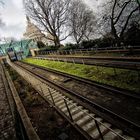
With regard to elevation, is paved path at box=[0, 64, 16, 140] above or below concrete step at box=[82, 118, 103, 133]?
above

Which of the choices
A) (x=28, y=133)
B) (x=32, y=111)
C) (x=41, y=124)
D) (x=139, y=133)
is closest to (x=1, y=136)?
(x=28, y=133)

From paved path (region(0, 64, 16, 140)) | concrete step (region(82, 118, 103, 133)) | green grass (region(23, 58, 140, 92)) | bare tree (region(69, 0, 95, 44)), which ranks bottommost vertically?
concrete step (region(82, 118, 103, 133))

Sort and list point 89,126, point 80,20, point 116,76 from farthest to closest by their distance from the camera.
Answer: point 80,20 < point 116,76 < point 89,126

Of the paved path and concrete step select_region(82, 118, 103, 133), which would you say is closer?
the paved path

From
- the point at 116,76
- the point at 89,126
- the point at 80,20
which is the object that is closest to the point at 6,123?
the point at 89,126

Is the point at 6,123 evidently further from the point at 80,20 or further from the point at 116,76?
the point at 80,20

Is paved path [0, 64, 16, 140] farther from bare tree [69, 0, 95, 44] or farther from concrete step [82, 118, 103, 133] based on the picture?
bare tree [69, 0, 95, 44]

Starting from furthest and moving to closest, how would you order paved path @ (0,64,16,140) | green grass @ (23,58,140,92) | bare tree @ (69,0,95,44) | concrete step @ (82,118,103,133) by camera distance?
bare tree @ (69,0,95,44) → green grass @ (23,58,140,92) → concrete step @ (82,118,103,133) → paved path @ (0,64,16,140)

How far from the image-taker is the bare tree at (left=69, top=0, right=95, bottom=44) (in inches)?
1924

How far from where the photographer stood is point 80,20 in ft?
164

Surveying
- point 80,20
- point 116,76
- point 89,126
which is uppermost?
point 80,20

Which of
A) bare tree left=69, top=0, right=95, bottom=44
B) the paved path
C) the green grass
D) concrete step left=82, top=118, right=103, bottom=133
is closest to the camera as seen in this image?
the paved path

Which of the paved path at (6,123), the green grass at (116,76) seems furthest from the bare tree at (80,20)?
the paved path at (6,123)

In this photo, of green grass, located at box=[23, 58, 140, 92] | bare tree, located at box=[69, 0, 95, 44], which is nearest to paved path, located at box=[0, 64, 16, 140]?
green grass, located at box=[23, 58, 140, 92]
